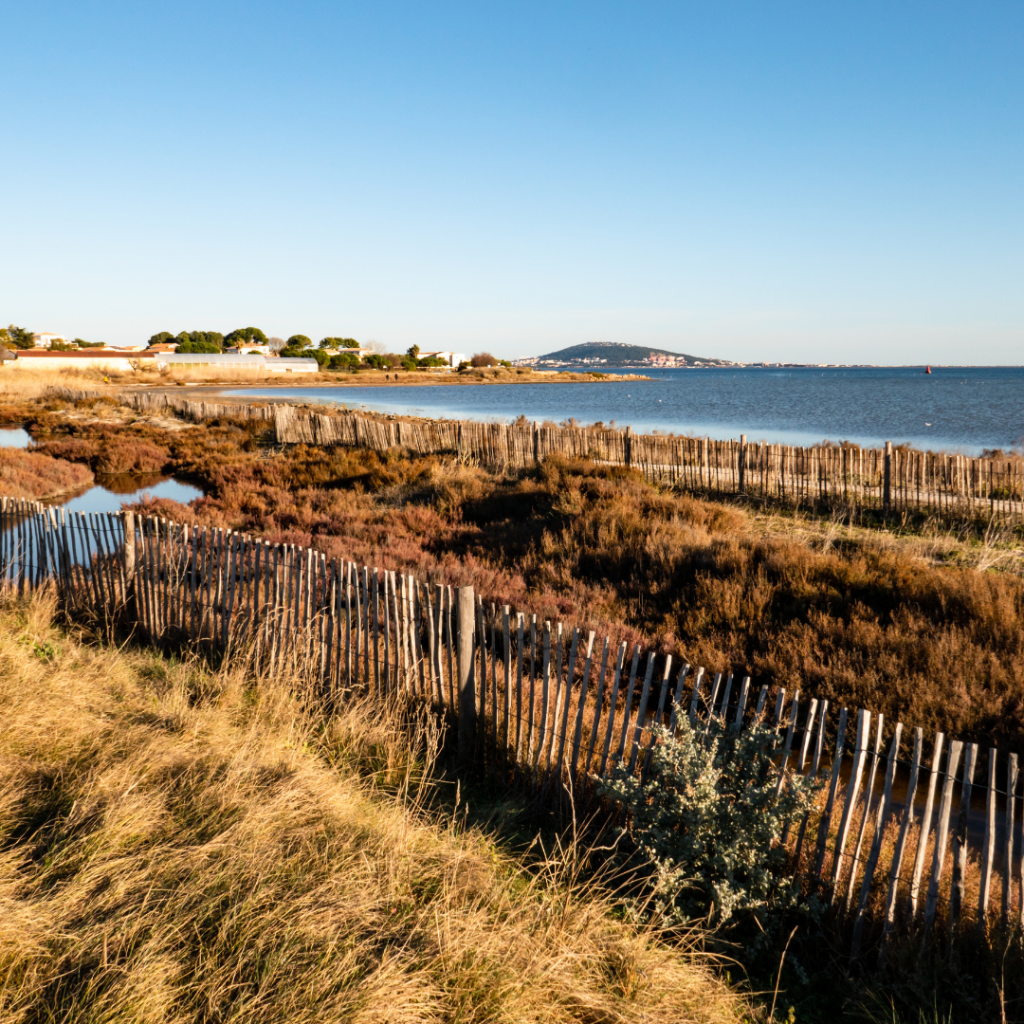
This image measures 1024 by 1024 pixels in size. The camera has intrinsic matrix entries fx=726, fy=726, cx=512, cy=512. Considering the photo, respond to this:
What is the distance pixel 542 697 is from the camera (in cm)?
518

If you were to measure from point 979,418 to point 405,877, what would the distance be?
5112 cm

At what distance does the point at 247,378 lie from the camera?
85.4m

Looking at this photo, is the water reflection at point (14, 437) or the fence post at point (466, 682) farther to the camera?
the water reflection at point (14, 437)

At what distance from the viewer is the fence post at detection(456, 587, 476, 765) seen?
4758 millimetres

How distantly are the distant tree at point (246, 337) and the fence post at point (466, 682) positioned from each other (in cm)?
Result: 15807

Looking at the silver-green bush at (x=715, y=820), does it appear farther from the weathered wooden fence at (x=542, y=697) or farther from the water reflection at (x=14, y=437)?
the water reflection at (x=14, y=437)

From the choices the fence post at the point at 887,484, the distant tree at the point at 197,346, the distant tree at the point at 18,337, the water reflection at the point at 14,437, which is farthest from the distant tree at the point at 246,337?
the fence post at the point at 887,484

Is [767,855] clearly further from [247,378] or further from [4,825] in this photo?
[247,378]

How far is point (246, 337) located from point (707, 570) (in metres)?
158

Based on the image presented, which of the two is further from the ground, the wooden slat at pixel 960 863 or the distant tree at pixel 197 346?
the distant tree at pixel 197 346

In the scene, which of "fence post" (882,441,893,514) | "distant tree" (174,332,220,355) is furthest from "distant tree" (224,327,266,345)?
"fence post" (882,441,893,514)

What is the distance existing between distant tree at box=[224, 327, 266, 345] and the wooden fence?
14214 cm

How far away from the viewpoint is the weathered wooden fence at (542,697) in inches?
123

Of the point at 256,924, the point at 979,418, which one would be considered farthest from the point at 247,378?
the point at 256,924
